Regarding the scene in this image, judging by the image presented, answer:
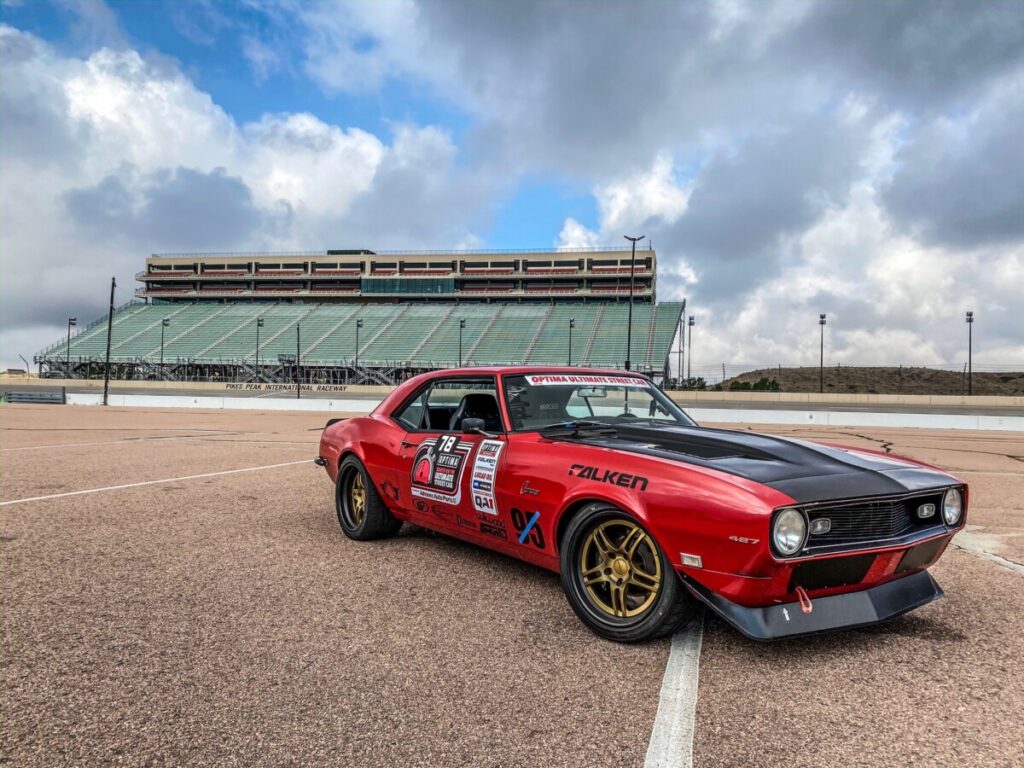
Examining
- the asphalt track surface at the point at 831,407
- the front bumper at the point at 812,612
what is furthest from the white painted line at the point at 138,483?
the asphalt track surface at the point at 831,407

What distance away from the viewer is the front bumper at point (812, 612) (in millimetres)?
2730

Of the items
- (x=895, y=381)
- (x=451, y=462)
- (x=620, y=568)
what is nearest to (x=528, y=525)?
(x=620, y=568)

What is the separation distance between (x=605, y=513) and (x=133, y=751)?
2.01 m

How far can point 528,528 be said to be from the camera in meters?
3.60

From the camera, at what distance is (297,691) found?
2604 mm

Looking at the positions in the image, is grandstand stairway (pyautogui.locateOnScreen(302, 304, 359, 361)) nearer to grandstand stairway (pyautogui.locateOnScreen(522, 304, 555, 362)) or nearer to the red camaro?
grandstand stairway (pyautogui.locateOnScreen(522, 304, 555, 362))

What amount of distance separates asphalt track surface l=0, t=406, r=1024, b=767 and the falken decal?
1.66ft

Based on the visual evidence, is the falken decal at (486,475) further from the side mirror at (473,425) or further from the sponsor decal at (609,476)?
the sponsor decal at (609,476)

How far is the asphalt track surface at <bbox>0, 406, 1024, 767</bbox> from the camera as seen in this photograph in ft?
7.29

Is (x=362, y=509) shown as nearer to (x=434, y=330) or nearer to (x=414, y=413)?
(x=414, y=413)

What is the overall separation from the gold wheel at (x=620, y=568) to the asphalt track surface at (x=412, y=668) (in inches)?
8.3

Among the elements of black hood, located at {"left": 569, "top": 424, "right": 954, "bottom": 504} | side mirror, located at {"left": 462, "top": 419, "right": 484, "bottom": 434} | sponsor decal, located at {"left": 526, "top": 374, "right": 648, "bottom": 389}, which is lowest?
black hood, located at {"left": 569, "top": 424, "right": 954, "bottom": 504}

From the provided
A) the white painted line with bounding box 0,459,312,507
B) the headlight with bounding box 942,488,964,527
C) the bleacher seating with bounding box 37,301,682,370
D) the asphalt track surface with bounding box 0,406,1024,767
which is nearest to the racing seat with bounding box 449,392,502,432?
the asphalt track surface with bounding box 0,406,1024,767

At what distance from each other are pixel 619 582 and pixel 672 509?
0.52 metres
